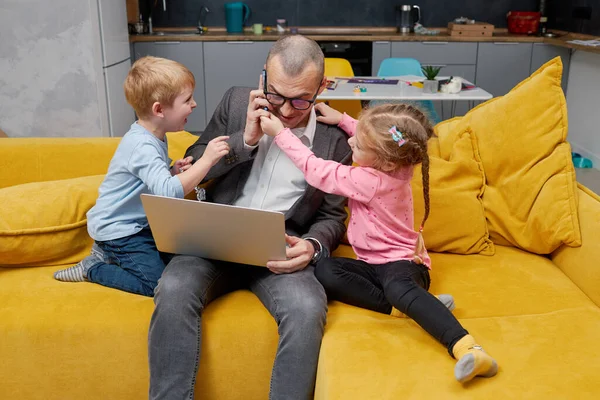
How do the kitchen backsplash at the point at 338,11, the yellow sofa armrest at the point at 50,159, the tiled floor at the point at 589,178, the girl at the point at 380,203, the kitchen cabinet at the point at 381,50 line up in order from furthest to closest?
the kitchen backsplash at the point at 338,11 → the kitchen cabinet at the point at 381,50 → the tiled floor at the point at 589,178 → the yellow sofa armrest at the point at 50,159 → the girl at the point at 380,203

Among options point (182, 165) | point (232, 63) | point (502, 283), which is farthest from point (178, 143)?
point (232, 63)

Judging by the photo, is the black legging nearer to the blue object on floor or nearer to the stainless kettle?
the blue object on floor

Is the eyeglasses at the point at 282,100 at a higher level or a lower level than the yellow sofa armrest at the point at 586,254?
higher

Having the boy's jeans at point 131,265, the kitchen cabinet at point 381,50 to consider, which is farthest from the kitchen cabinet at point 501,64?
the boy's jeans at point 131,265

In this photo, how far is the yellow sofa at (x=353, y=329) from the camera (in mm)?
1467

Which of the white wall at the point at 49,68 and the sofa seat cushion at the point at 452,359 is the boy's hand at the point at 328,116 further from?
the white wall at the point at 49,68

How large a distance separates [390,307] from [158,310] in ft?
2.11

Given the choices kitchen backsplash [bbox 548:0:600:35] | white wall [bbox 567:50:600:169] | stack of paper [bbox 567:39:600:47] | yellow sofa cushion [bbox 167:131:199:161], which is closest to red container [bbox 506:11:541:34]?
kitchen backsplash [bbox 548:0:600:35]

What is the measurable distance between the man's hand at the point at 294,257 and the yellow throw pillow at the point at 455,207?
19.4 inches

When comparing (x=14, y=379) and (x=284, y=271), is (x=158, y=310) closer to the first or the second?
(x=284, y=271)

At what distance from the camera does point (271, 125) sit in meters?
1.78

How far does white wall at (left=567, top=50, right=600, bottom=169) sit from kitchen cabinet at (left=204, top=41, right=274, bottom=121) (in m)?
2.63

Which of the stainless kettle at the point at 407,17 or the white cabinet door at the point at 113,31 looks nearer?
the white cabinet door at the point at 113,31

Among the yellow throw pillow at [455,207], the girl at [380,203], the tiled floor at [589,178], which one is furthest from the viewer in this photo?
the tiled floor at [589,178]
